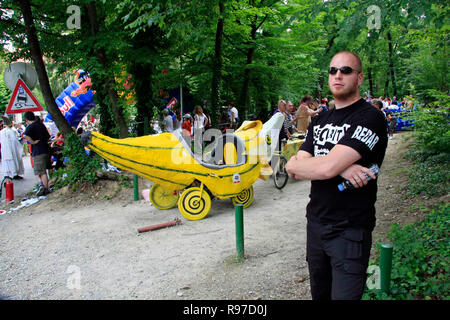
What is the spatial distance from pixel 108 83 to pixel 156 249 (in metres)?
5.75

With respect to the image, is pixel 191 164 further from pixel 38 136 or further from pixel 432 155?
pixel 432 155

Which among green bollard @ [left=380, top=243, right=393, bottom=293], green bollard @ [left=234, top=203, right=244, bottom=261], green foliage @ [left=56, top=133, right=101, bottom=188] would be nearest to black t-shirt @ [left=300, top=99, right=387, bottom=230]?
green bollard @ [left=380, top=243, right=393, bottom=293]

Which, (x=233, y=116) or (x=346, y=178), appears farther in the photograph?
(x=233, y=116)

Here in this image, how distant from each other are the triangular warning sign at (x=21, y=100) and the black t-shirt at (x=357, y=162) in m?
7.03

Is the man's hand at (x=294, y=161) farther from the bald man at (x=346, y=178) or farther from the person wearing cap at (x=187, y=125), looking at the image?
the person wearing cap at (x=187, y=125)

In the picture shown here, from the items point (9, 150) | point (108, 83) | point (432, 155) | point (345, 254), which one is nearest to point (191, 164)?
point (345, 254)

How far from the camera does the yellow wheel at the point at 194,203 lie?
20.5 feet

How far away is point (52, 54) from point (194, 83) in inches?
294

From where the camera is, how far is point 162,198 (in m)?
6.97

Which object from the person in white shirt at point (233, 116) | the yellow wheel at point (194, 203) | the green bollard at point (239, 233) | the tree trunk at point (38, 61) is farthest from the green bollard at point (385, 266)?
the person in white shirt at point (233, 116)

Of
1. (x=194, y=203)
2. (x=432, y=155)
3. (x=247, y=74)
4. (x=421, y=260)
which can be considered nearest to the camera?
(x=421, y=260)
